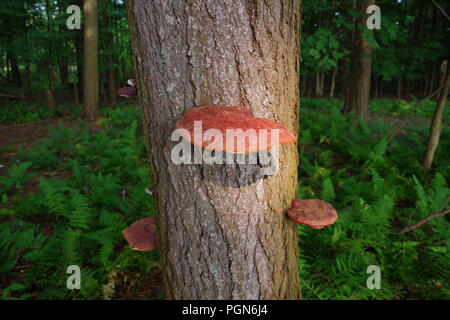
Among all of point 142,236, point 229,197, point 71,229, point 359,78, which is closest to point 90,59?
point 71,229

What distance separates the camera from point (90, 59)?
36.8 feet

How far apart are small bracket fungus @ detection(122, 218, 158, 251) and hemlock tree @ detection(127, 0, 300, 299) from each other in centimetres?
21

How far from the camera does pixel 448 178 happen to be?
508cm

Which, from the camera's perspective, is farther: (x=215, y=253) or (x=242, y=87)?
(x=215, y=253)

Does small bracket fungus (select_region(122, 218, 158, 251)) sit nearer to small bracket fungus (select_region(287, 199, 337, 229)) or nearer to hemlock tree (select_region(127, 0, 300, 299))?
hemlock tree (select_region(127, 0, 300, 299))

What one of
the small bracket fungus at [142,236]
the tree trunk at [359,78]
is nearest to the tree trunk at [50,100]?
the tree trunk at [359,78]

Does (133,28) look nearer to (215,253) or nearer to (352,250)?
(215,253)

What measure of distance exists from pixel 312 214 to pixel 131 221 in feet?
10.7

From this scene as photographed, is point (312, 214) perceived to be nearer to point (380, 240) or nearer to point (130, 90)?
point (130, 90)

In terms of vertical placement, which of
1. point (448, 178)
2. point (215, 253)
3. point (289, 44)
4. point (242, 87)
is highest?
point (289, 44)

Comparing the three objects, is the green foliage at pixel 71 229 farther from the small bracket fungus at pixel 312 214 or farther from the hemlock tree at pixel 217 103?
the small bracket fungus at pixel 312 214

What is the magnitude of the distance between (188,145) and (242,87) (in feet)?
1.38
